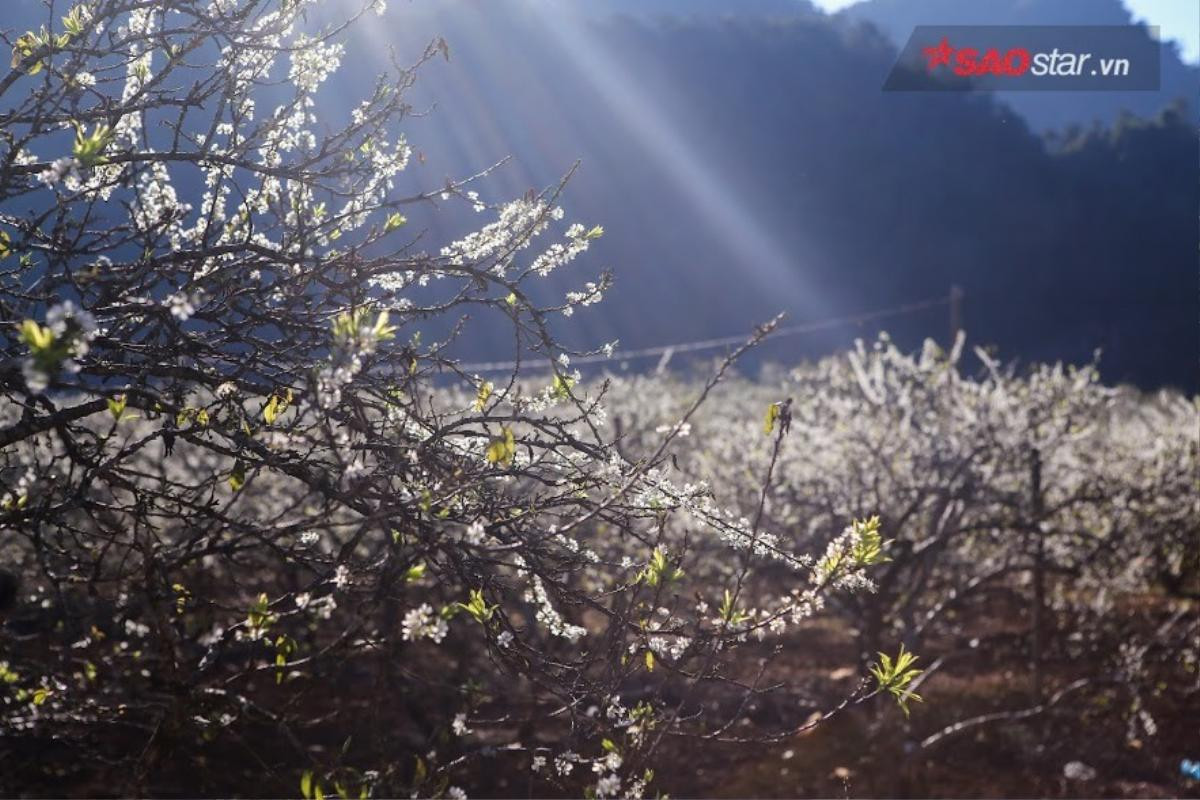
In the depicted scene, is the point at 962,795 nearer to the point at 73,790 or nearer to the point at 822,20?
the point at 73,790

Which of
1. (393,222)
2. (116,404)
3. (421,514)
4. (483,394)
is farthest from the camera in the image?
(393,222)

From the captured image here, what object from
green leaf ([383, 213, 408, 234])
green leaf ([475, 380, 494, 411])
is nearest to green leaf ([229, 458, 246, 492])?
green leaf ([475, 380, 494, 411])

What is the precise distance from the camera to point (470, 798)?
6.45 metres

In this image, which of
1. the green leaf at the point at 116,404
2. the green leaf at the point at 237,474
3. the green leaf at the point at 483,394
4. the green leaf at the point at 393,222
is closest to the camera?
the green leaf at the point at 116,404

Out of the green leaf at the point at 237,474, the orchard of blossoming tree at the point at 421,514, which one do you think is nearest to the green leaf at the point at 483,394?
the orchard of blossoming tree at the point at 421,514

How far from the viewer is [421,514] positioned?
86.7 inches

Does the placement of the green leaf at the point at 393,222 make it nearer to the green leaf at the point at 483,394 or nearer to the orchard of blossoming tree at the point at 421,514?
the orchard of blossoming tree at the point at 421,514

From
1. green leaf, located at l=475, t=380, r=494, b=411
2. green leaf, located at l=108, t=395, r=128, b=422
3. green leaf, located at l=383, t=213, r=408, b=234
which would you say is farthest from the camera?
green leaf, located at l=383, t=213, r=408, b=234

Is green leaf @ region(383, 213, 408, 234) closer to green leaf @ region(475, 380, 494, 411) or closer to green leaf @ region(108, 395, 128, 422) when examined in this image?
green leaf @ region(475, 380, 494, 411)

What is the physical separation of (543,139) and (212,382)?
28.9 meters

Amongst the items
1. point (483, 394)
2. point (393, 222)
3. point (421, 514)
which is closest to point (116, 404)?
point (421, 514)

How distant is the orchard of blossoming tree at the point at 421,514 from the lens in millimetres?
2236

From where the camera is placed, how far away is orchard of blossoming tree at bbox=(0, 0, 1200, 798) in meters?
2.24

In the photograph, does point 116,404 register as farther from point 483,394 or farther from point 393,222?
point 393,222
